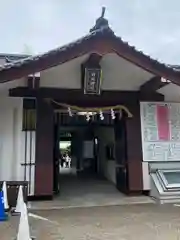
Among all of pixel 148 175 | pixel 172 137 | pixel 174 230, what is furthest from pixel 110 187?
pixel 174 230

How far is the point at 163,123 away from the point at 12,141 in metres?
3.87

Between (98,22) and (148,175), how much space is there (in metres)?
3.89

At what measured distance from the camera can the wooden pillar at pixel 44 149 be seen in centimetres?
686

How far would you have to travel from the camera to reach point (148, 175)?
7418mm

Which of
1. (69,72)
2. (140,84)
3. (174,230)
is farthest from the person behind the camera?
(140,84)

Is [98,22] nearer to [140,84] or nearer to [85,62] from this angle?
[85,62]

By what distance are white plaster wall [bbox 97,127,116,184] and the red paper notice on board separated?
8.12 feet

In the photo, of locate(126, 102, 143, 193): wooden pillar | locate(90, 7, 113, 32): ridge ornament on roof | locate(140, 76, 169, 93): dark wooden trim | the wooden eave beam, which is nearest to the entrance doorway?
locate(126, 102, 143, 193): wooden pillar

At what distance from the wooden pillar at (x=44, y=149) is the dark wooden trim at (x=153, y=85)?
241cm

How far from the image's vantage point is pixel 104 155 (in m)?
11.9

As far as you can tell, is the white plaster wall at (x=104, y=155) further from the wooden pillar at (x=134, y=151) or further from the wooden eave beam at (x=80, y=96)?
the wooden eave beam at (x=80, y=96)

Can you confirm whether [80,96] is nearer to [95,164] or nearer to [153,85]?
[153,85]

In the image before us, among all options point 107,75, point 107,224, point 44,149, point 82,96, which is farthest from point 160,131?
point 107,224

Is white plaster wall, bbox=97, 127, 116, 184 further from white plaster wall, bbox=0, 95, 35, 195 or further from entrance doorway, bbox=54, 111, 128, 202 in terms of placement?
white plaster wall, bbox=0, 95, 35, 195
